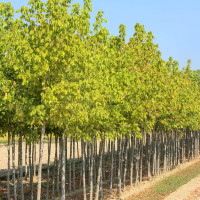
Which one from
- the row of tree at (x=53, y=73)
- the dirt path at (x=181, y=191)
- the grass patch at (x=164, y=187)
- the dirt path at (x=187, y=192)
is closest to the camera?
the row of tree at (x=53, y=73)

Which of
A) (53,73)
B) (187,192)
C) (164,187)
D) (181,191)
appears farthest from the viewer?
(164,187)

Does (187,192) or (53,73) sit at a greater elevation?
(53,73)

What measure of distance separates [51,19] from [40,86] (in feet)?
8.39

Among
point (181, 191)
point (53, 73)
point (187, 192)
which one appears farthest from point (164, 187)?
point (53, 73)

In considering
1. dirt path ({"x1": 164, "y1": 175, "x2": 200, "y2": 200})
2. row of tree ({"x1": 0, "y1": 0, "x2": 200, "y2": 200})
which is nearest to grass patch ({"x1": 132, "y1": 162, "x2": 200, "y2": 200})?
dirt path ({"x1": 164, "y1": 175, "x2": 200, "y2": 200})

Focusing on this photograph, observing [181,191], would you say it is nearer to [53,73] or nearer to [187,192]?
[187,192]

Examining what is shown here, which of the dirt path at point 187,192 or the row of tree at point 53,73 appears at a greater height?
the row of tree at point 53,73

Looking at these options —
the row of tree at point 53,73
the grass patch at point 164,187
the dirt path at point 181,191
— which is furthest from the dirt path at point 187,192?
the row of tree at point 53,73

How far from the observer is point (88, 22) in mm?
11422

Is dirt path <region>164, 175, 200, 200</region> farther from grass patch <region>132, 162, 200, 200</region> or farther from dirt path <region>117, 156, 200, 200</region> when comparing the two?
grass patch <region>132, 162, 200, 200</region>

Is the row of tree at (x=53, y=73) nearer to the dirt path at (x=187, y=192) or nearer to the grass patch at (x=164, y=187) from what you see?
the grass patch at (x=164, y=187)

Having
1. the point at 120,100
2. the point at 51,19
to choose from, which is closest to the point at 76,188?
the point at 120,100

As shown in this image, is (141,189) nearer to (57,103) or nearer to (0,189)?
(0,189)

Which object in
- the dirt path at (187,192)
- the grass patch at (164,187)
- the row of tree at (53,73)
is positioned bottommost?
the grass patch at (164,187)
